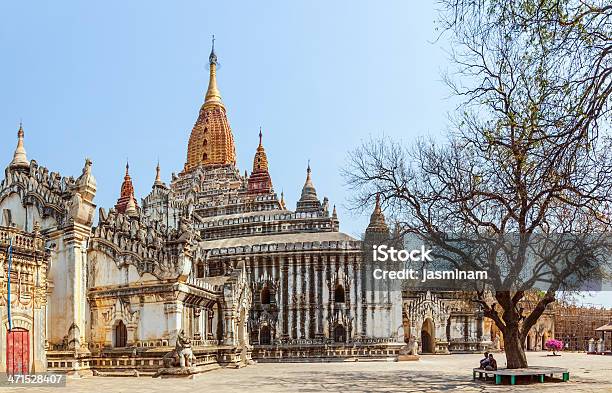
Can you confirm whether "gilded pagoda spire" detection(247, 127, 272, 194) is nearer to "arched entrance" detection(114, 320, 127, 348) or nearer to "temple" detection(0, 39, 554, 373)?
"temple" detection(0, 39, 554, 373)

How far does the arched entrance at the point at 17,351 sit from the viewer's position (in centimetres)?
2505

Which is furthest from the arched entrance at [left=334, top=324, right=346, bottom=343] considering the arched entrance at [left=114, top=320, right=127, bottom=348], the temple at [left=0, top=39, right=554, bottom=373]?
the arched entrance at [left=114, top=320, right=127, bottom=348]

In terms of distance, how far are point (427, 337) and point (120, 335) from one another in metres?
34.1

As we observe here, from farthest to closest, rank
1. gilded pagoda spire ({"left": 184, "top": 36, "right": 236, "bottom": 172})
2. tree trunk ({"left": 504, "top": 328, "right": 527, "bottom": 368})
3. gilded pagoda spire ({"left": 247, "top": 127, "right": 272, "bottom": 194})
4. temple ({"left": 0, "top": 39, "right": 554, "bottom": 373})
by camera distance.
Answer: gilded pagoda spire ({"left": 184, "top": 36, "right": 236, "bottom": 172})
gilded pagoda spire ({"left": 247, "top": 127, "right": 272, "bottom": 194})
temple ({"left": 0, "top": 39, "right": 554, "bottom": 373})
tree trunk ({"left": 504, "top": 328, "right": 527, "bottom": 368})

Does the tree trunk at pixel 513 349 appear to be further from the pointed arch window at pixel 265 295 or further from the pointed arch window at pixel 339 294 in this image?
the pointed arch window at pixel 265 295

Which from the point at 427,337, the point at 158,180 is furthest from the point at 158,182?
the point at 427,337

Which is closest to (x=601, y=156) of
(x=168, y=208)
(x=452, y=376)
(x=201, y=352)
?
(x=452, y=376)

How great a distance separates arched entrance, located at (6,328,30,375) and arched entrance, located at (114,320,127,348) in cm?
751

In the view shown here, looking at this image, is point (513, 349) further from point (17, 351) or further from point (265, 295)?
point (265, 295)

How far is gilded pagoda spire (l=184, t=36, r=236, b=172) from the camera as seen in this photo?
79375 mm

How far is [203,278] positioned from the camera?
1790 inches

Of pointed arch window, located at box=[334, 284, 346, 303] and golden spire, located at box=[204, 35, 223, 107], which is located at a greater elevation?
golden spire, located at box=[204, 35, 223, 107]

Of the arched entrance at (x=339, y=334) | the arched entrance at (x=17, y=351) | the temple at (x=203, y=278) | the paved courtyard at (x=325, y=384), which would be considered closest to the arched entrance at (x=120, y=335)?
the temple at (x=203, y=278)

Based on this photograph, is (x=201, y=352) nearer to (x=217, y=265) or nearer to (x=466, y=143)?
(x=466, y=143)
